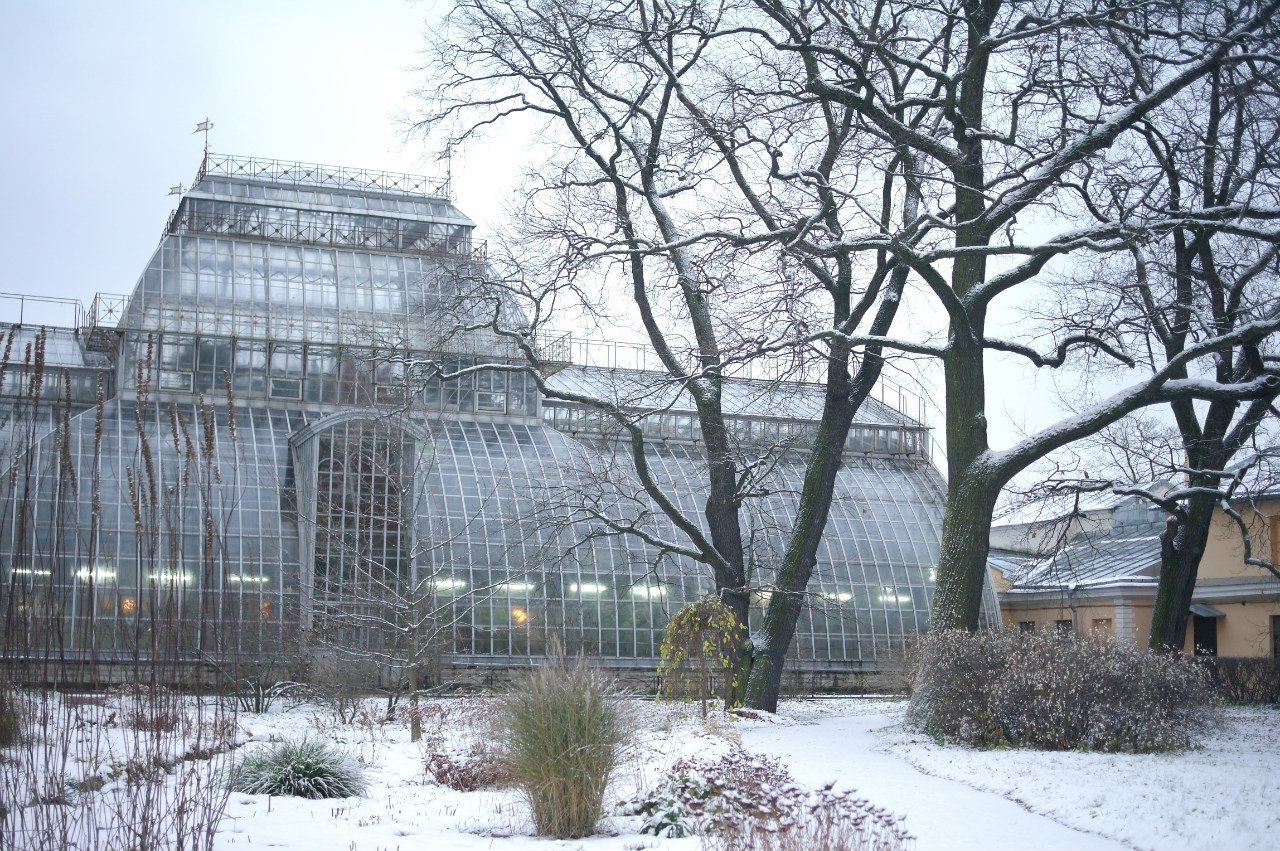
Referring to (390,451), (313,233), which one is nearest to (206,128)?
(313,233)

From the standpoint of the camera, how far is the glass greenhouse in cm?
2534

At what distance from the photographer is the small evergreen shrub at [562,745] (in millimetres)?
9305

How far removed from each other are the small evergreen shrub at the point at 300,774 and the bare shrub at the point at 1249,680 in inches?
651

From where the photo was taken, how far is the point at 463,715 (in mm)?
15492

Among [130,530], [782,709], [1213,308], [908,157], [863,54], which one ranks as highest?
[863,54]

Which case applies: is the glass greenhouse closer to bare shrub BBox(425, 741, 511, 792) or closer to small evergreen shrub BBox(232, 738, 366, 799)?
bare shrub BBox(425, 741, 511, 792)

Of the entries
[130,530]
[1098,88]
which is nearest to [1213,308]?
[1098,88]

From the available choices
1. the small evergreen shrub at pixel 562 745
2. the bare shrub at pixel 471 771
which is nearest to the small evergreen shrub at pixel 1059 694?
the small evergreen shrub at pixel 562 745

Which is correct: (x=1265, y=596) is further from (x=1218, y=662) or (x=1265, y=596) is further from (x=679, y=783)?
(x=679, y=783)

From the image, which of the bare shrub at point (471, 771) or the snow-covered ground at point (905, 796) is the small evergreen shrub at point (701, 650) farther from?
the bare shrub at point (471, 771)

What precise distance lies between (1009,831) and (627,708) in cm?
328

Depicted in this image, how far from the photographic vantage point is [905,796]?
36.7ft

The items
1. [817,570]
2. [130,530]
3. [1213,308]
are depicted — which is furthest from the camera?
[817,570]

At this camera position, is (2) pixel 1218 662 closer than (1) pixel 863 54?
No
